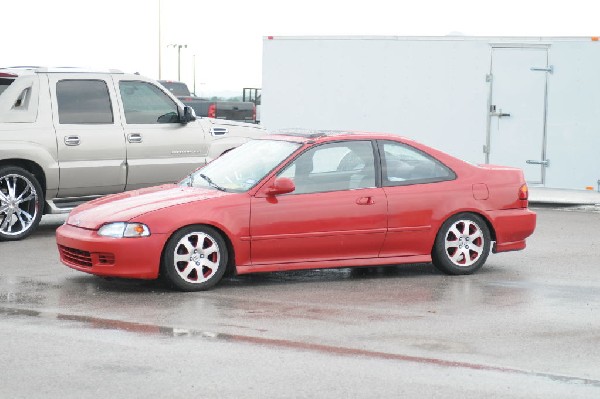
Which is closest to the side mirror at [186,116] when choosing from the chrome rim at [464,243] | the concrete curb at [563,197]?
the chrome rim at [464,243]

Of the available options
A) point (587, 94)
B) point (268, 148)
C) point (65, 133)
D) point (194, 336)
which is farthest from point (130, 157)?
point (587, 94)

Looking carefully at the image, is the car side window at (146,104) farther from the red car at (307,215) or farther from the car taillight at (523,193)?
the car taillight at (523,193)

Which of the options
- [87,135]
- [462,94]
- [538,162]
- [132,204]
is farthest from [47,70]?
[538,162]

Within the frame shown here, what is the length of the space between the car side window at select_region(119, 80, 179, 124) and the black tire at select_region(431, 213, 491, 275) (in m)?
5.06

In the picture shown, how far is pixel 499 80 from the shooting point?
2006 cm

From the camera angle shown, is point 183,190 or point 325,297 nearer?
point 325,297

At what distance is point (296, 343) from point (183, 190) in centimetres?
321

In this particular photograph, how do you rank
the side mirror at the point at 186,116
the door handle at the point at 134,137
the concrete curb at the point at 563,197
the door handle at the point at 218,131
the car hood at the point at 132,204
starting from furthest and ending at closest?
the concrete curb at the point at 563,197 → the door handle at the point at 218,131 → the side mirror at the point at 186,116 → the door handle at the point at 134,137 → the car hood at the point at 132,204

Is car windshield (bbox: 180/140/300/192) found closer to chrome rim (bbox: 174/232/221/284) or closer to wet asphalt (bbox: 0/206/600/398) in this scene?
chrome rim (bbox: 174/232/221/284)

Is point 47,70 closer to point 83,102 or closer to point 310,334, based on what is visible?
point 83,102

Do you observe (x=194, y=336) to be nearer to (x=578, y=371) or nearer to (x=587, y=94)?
(x=578, y=371)

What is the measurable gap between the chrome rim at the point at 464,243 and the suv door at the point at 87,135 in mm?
4893

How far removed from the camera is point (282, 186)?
1048 centimetres

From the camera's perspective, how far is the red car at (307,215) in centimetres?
1024
